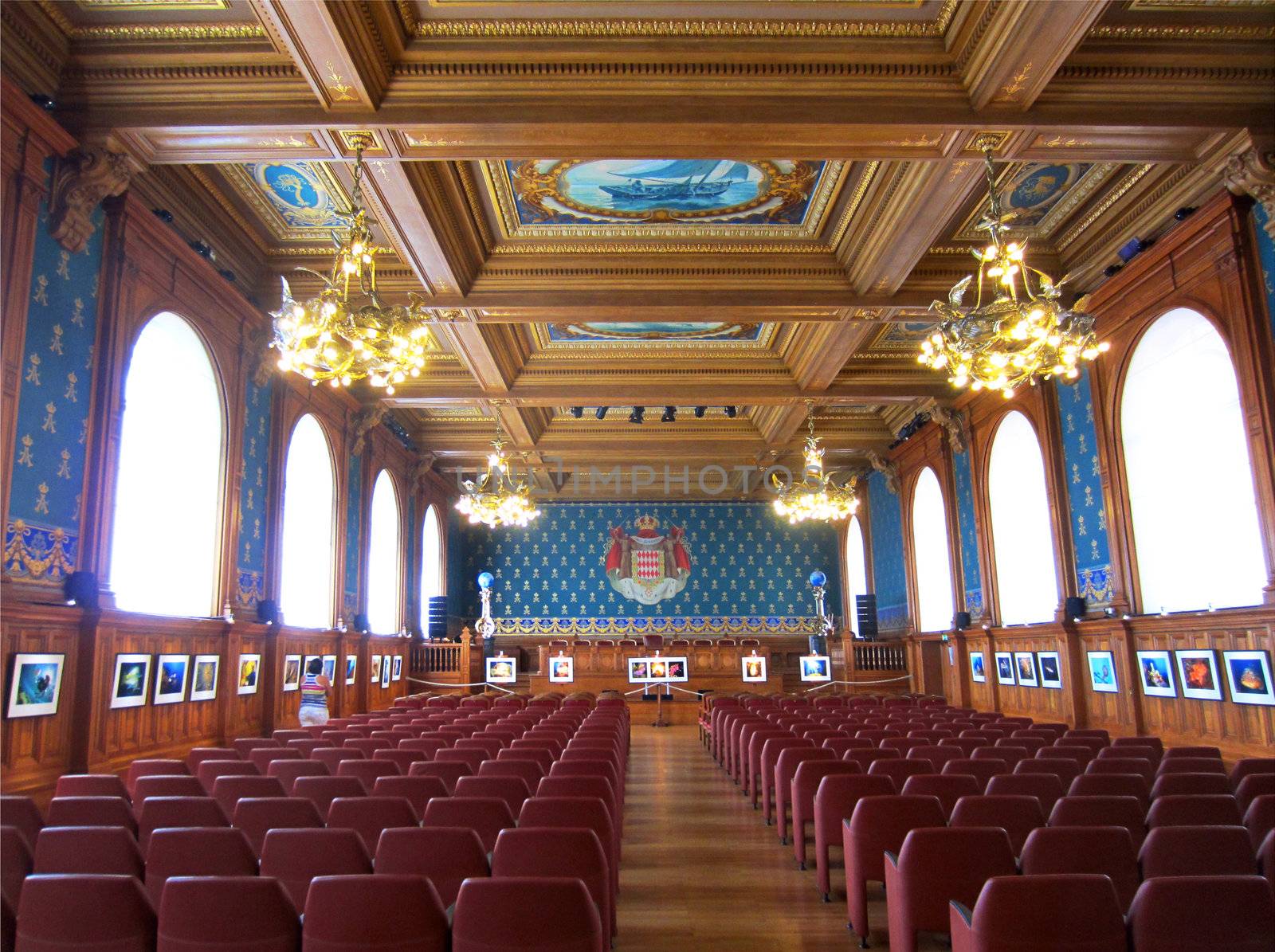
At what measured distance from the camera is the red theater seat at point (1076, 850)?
11.1 ft

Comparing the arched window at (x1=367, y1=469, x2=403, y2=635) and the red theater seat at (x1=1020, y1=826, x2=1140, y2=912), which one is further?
the arched window at (x1=367, y1=469, x2=403, y2=635)

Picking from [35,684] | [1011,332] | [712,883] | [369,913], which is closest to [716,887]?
[712,883]

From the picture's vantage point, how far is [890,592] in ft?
70.2

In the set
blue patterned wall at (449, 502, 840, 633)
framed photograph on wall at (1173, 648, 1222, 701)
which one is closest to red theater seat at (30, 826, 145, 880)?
framed photograph on wall at (1173, 648, 1222, 701)

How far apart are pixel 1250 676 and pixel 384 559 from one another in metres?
15.8

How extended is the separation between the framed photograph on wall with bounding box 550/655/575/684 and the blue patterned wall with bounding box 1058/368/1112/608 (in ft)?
38.7

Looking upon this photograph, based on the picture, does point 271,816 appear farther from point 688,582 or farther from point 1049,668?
point 688,582

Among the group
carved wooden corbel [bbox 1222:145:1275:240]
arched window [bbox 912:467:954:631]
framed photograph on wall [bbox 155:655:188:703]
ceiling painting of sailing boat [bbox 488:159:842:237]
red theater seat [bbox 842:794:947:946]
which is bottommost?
red theater seat [bbox 842:794:947:946]

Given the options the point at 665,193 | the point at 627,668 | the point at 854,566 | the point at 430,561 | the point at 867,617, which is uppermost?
the point at 665,193

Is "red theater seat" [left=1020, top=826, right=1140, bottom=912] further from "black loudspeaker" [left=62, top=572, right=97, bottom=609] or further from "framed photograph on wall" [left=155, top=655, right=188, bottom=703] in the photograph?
"framed photograph on wall" [left=155, top=655, right=188, bottom=703]

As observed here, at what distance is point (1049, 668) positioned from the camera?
12922mm

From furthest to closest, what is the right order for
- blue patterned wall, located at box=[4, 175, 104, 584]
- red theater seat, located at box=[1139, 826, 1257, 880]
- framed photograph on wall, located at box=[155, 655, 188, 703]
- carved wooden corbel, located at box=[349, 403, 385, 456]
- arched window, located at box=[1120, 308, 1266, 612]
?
carved wooden corbel, located at box=[349, 403, 385, 456], arched window, located at box=[1120, 308, 1266, 612], framed photograph on wall, located at box=[155, 655, 188, 703], blue patterned wall, located at box=[4, 175, 104, 584], red theater seat, located at box=[1139, 826, 1257, 880]

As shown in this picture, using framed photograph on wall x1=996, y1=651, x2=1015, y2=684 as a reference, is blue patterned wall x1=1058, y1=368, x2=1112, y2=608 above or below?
above

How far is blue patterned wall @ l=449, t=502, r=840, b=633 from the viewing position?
2602 centimetres
